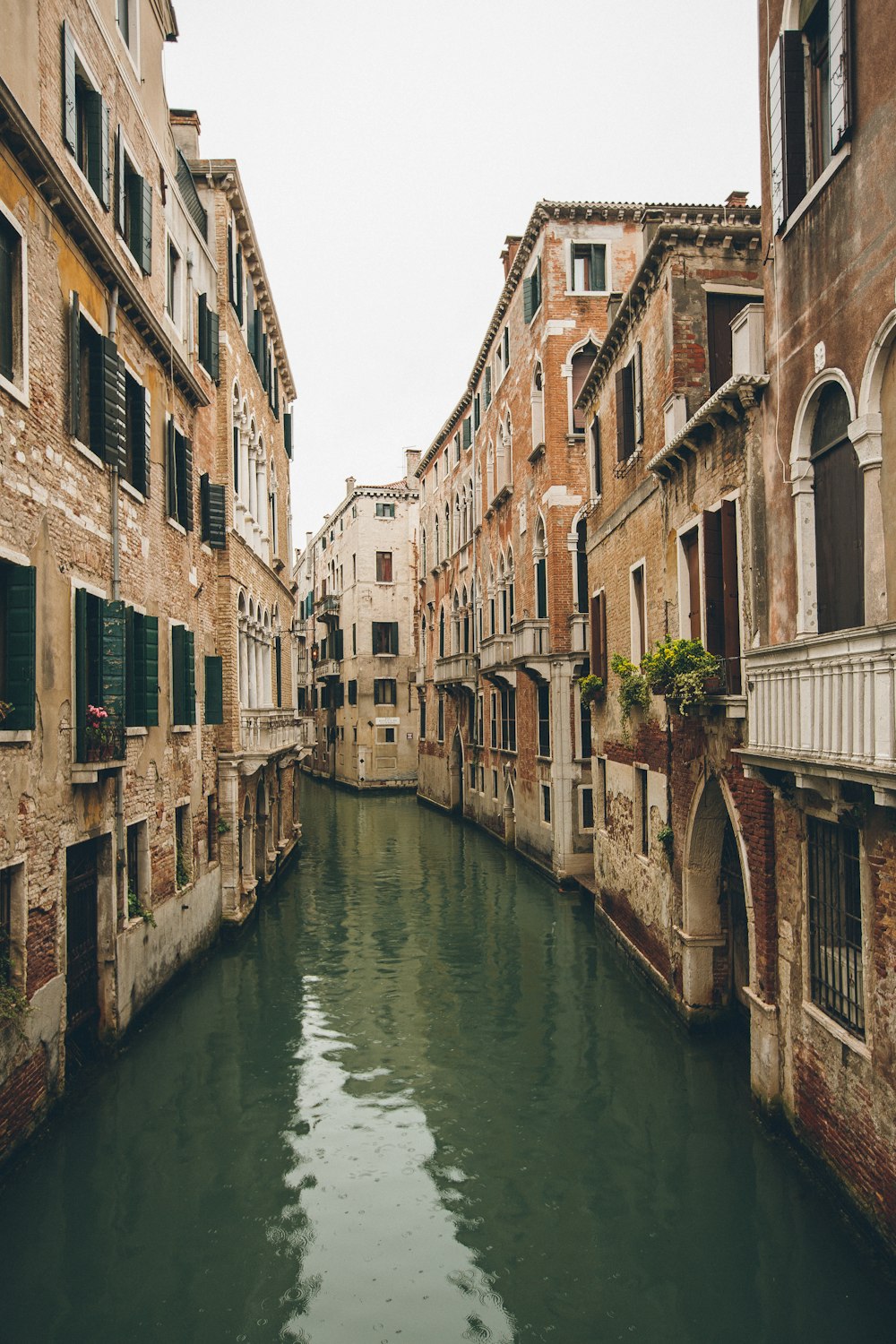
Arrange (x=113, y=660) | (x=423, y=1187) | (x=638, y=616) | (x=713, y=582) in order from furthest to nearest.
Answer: (x=638, y=616) < (x=113, y=660) < (x=713, y=582) < (x=423, y=1187)

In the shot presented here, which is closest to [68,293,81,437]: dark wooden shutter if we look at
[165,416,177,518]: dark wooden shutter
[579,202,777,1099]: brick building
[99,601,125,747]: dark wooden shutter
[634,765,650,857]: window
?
[99,601,125,747]: dark wooden shutter

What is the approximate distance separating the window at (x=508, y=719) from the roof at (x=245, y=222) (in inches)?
412

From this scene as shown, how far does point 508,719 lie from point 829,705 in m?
20.4

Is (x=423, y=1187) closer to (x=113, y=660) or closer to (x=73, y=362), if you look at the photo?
(x=113, y=660)

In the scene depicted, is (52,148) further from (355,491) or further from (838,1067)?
(355,491)

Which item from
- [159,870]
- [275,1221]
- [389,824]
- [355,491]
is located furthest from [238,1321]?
[355,491]

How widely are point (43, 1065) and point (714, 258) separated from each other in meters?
10.8

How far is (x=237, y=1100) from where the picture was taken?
9930 mm

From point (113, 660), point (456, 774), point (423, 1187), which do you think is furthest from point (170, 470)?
point (456, 774)

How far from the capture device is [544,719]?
75.2 ft

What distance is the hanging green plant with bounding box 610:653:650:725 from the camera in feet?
43.9

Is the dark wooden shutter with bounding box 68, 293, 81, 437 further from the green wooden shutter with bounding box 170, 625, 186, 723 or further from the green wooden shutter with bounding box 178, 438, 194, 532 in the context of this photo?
the green wooden shutter with bounding box 178, 438, 194, 532

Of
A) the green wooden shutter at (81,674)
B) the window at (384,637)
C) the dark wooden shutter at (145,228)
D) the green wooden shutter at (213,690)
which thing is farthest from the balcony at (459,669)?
the green wooden shutter at (81,674)

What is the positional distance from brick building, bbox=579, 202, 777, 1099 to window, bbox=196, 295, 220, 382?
6369 millimetres
